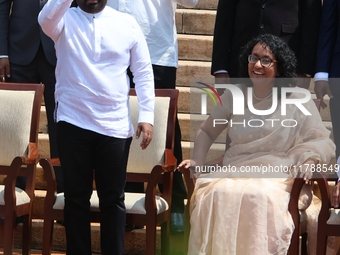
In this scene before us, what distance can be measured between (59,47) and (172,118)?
889mm

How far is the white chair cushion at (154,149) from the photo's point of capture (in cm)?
444

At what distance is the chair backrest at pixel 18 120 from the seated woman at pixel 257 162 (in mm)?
893

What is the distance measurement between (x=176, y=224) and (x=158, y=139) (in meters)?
0.51

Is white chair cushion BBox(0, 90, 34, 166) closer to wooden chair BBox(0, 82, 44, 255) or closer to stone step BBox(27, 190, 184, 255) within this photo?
A: wooden chair BBox(0, 82, 44, 255)

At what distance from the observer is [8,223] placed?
417 centimetres

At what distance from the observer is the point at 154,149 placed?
4.45m

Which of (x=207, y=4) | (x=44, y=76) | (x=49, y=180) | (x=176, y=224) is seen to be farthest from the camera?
(x=207, y=4)

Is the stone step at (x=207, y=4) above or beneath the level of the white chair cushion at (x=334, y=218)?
above

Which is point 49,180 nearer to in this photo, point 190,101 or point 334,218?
point 334,218

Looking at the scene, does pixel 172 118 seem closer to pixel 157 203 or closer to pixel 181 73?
pixel 157 203

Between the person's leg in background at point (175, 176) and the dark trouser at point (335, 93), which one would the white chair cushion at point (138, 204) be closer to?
the person's leg in background at point (175, 176)

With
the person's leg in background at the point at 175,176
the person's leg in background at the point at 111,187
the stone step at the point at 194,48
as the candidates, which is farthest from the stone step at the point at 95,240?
the stone step at the point at 194,48

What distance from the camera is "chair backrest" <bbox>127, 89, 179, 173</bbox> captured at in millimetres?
4441

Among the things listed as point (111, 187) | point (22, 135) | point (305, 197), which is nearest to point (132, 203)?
point (111, 187)
